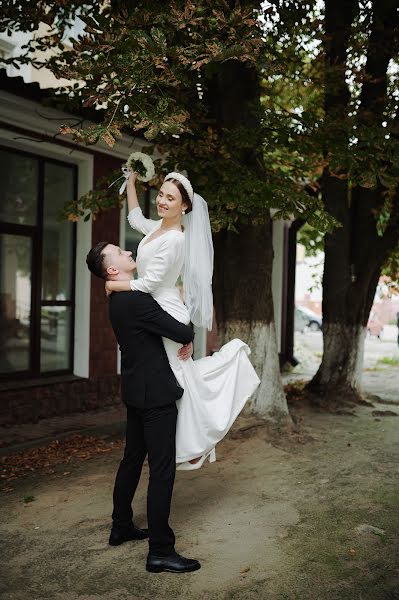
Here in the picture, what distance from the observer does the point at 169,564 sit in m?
3.43

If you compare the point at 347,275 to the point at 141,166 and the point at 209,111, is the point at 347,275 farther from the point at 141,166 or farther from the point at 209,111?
the point at 141,166

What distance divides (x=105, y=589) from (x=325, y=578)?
123 cm

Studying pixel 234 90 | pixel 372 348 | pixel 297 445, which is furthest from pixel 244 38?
pixel 372 348

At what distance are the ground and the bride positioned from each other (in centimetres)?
67

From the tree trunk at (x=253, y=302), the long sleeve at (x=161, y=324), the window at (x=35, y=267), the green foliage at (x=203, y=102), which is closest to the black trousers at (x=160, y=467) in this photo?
the long sleeve at (x=161, y=324)

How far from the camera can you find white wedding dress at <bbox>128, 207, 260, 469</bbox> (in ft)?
11.4

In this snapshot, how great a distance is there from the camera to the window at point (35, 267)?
25.9 ft

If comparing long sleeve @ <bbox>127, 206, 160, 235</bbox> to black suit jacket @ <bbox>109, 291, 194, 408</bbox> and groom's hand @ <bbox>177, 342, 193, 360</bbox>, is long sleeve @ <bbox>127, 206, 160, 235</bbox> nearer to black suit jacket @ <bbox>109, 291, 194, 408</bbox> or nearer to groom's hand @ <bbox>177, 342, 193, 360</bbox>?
black suit jacket @ <bbox>109, 291, 194, 408</bbox>

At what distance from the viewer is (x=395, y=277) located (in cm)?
1034

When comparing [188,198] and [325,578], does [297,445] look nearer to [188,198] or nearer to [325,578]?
[325,578]

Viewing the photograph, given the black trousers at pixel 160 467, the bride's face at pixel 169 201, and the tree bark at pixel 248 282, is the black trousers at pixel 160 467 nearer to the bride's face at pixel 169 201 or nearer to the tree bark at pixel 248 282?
the bride's face at pixel 169 201

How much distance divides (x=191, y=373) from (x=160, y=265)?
0.75m

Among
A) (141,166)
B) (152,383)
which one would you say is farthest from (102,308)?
(152,383)

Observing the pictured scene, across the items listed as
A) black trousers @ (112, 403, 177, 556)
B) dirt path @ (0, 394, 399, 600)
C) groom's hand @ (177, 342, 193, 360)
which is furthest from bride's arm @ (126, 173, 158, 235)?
dirt path @ (0, 394, 399, 600)
